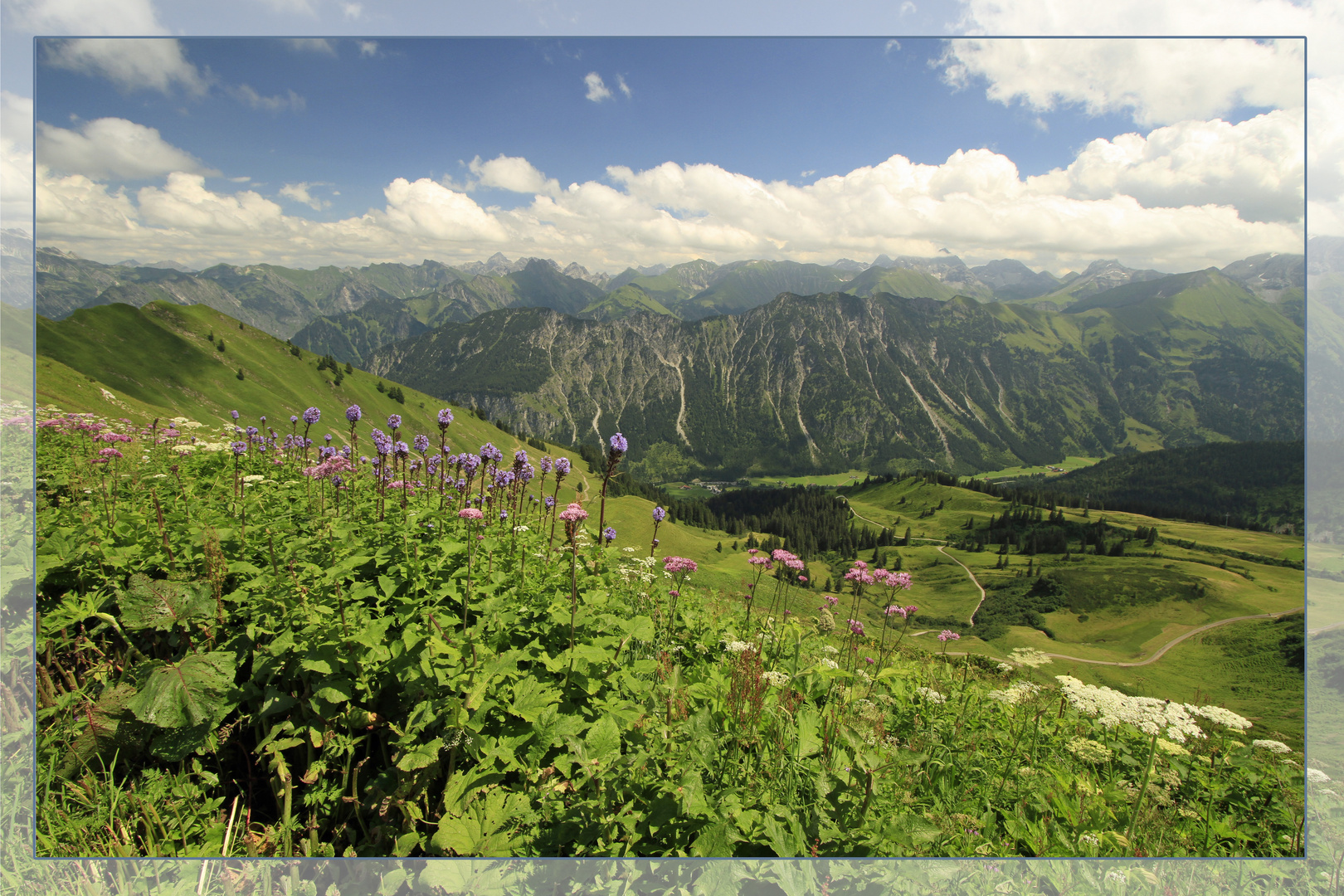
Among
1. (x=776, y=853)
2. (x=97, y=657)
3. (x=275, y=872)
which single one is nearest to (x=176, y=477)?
(x=97, y=657)

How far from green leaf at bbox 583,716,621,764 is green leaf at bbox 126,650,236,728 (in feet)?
8.43

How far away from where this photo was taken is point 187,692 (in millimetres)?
3605

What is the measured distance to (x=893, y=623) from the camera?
853 cm

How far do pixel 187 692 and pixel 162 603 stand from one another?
34.4 inches

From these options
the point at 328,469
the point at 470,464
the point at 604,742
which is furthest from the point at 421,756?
the point at 470,464

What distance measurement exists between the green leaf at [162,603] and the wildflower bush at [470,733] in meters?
0.02

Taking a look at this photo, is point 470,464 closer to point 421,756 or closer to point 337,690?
point 337,690

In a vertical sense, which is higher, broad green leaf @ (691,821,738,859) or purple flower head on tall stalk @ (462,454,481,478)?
purple flower head on tall stalk @ (462,454,481,478)

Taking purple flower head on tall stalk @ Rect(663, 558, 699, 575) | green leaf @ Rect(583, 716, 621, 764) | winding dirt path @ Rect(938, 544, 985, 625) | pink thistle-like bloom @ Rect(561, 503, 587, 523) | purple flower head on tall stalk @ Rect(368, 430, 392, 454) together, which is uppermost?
purple flower head on tall stalk @ Rect(368, 430, 392, 454)

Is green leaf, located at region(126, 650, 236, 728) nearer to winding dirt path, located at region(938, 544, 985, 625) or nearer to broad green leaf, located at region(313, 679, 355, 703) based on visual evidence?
broad green leaf, located at region(313, 679, 355, 703)

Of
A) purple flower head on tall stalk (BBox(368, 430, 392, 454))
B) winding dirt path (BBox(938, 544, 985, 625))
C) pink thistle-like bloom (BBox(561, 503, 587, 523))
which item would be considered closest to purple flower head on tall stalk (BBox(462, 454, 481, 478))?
purple flower head on tall stalk (BBox(368, 430, 392, 454))

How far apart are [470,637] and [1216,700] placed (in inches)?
320

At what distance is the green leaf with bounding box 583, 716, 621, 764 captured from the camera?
11.0 ft

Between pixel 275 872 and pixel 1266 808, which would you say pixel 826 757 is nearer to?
pixel 275 872
